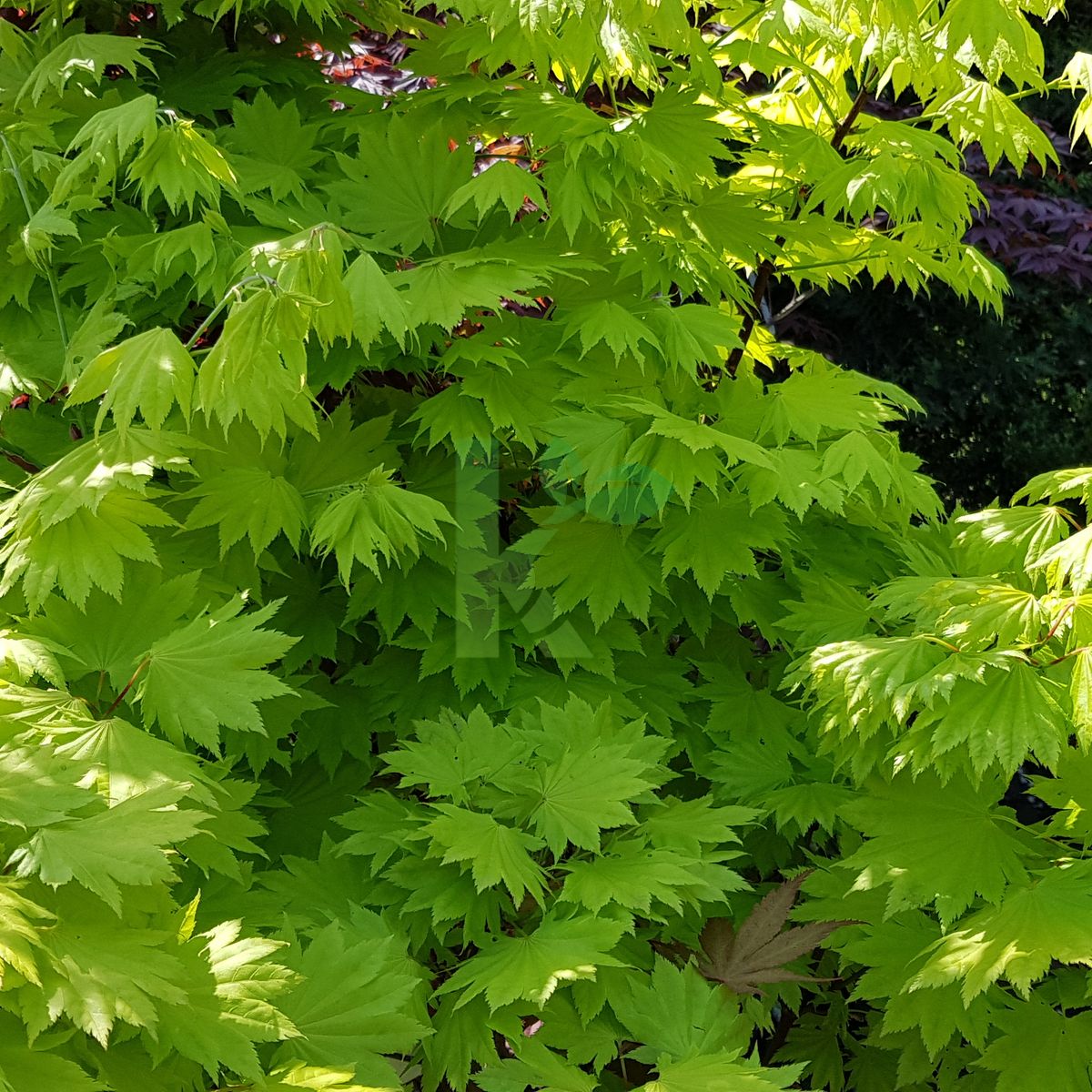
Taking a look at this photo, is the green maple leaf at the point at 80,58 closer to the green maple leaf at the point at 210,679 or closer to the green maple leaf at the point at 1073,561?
the green maple leaf at the point at 210,679

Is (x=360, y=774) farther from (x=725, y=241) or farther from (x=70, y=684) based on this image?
(x=725, y=241)

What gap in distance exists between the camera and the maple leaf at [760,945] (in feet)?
6.21

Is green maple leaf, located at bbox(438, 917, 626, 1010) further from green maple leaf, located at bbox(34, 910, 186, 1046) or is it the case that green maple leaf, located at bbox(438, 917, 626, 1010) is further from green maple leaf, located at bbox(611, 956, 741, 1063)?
green maple leaf, located at bbox(34, 910, 186, 1046)

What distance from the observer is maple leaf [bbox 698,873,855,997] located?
74.5 inches

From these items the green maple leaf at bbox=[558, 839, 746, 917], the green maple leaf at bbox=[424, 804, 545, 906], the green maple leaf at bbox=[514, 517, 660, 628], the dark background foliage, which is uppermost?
the green maple leaf at bbox=[514, 517, 660, 628]

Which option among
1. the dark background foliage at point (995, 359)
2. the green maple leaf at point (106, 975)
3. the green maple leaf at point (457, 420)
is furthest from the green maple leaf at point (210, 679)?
the dark background foliage at point (995, 359)

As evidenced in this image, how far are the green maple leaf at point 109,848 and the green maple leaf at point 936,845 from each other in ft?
3.67

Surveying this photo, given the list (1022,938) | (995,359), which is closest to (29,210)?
(1022,938)

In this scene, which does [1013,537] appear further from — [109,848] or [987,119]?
[109,848]

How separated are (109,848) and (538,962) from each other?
27.8 inches

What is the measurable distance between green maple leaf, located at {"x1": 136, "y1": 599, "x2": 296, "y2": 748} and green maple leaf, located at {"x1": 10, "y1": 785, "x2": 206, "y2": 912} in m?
0.34

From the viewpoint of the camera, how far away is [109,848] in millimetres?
1226

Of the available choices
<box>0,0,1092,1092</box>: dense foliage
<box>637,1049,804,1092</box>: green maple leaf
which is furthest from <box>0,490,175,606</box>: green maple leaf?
<box>637,1049,804,1092</box>: green maple leaf

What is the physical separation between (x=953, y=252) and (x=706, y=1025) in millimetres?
1898
